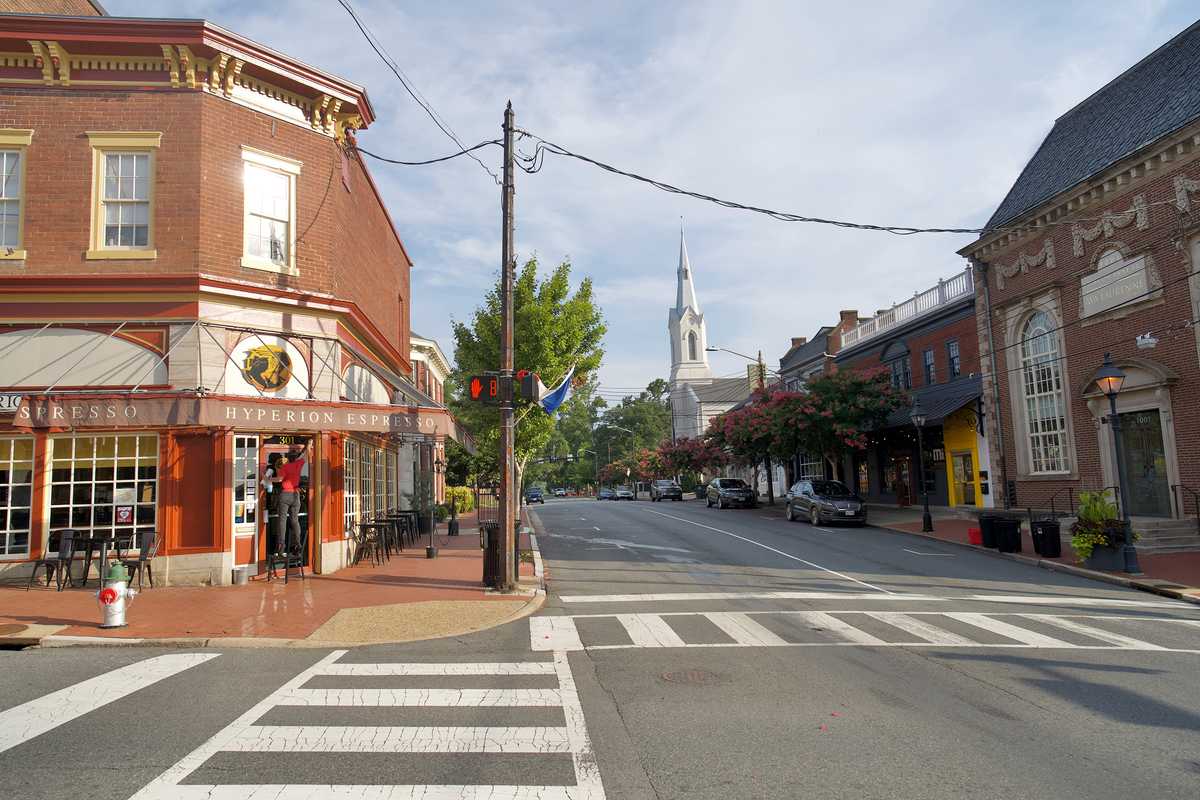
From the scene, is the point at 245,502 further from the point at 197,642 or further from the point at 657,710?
the point at 657,710

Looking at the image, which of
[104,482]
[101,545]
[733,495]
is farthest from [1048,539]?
[733,495]

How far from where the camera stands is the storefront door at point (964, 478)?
26.2 meters

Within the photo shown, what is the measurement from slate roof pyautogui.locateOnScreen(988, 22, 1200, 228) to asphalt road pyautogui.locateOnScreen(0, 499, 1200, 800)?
1333 centimetres

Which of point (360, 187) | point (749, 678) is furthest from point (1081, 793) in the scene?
point (360, 187)

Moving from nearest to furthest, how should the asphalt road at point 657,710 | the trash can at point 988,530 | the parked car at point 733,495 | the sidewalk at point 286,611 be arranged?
the asphalt road at point 657,710, the sidewalk at point 286,611, the trash can at point 988,530, the parked car at point 733,495

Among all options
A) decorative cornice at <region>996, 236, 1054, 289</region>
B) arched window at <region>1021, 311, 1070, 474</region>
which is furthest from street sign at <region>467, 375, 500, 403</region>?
decorative cornice at <region>996, 236, 1054, 289</region>

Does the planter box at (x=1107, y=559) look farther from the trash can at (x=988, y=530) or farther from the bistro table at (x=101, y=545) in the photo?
the bistro table at (x=101, y=545)

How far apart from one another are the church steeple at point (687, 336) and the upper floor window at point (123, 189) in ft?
264

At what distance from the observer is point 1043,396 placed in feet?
71.2

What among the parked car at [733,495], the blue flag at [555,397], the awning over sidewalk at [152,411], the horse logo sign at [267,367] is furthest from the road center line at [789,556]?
the horse logo sign at [267,367]

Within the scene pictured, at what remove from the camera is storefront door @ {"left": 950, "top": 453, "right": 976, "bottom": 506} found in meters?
26.2

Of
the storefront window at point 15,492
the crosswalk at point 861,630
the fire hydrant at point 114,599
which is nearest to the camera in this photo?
the crosswalk at point 861,630

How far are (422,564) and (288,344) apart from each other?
503 cm

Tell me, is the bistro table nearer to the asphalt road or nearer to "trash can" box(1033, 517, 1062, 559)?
the asphalt road
